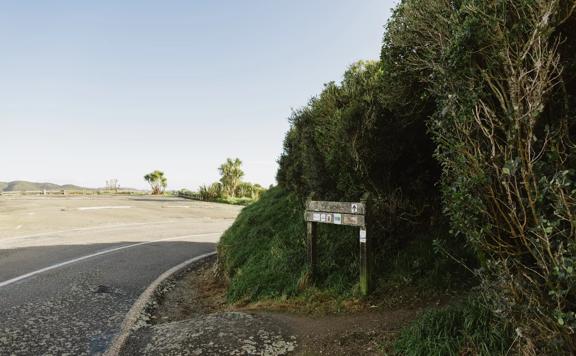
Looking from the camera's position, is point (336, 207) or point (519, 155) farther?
point (336, 207)

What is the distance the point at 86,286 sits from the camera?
8.04 m

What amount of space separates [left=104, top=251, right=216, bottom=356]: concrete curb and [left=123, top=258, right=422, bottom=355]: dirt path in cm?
15

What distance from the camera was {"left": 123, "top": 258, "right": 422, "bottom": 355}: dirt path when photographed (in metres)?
4.55

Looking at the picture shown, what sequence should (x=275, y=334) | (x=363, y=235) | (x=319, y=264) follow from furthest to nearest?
(x=319, y=264) → (x=363, y=235) → (x=275, y=334)

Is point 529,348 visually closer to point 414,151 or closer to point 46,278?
point 414,151

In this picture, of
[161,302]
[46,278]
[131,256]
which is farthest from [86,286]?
[131,256]

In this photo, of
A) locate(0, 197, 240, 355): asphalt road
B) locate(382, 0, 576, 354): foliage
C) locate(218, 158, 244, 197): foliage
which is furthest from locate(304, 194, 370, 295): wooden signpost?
locate(218, 158, 244, 197): foliage

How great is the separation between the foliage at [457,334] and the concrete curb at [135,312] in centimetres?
362

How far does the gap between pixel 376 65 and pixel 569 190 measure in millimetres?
5541

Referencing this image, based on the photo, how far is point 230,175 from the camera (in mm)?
37594

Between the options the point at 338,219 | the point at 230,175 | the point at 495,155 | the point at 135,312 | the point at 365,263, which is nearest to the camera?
the point at 495,155

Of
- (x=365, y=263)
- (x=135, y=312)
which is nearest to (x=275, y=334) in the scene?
(x=365, y=263)

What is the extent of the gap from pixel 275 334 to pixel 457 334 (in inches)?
88.0

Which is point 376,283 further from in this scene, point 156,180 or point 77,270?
point 156,180
